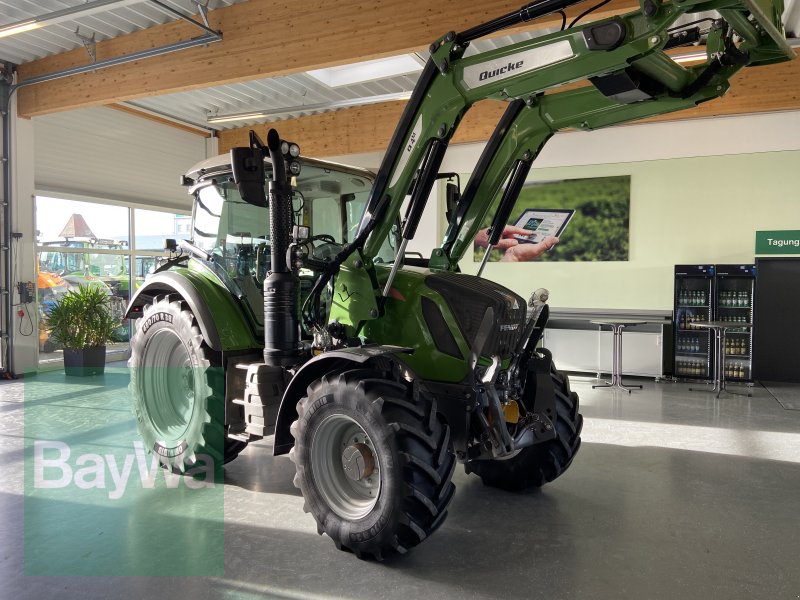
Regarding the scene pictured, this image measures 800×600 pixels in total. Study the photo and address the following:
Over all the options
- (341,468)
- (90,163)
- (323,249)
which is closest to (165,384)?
(323,249)

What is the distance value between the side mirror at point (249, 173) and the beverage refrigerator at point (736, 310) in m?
8.13

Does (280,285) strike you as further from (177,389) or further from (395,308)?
(177,389)

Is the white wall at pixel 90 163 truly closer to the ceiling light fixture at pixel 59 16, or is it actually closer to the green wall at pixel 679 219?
the ceiling light fixture at pixel 59 16

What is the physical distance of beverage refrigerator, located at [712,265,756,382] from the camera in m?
9.39

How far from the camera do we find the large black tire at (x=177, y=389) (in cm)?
416

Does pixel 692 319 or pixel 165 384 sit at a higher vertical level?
pixel 692 319

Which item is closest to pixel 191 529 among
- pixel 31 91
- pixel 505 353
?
pixel 505 353

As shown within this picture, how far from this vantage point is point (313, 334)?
13.1 ft

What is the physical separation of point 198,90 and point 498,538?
9.27m

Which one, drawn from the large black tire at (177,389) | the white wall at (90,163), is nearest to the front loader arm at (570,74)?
the large black tire at (177,389)

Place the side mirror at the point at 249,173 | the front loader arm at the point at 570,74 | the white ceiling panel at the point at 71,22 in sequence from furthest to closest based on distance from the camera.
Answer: the white ceiling panel at the point at 71,22 → the side mirror at the point at 249,173 → the front loader arm at the point at 570,74

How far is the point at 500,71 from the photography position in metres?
3.22

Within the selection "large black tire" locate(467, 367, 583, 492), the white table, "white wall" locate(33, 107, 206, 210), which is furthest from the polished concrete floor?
"white wall" locate(33, 107, 206, 210)

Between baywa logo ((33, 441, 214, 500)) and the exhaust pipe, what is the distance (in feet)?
3.80
